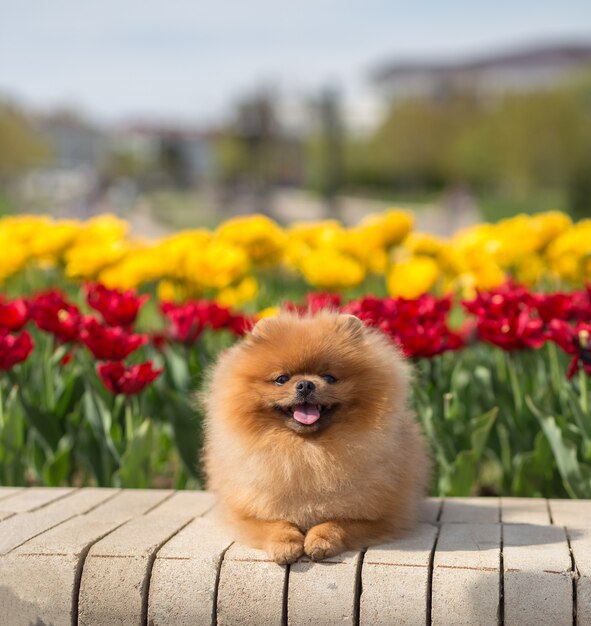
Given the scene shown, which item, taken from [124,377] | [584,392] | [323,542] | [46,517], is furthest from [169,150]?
[323,542]

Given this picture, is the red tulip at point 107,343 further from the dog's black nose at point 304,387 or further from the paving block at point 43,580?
the dog's black nose at point 304,387

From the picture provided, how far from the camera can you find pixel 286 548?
2.71 metres

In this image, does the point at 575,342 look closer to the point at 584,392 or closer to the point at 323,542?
the point at 584,392

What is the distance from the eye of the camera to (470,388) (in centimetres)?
423

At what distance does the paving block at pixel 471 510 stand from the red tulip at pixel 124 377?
3.99 ft

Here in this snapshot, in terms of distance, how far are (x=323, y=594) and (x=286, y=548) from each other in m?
0.16

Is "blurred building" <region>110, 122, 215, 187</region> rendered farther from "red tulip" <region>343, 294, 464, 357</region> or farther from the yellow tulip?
"red tulip" <region>343, 294, 464, 357</region>

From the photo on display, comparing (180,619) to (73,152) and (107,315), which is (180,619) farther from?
(73,152)

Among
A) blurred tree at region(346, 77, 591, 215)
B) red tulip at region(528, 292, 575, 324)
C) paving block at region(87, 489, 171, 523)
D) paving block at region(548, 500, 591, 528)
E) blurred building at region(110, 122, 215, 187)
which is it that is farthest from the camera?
blurred building at region(110, 122, 215, 187)

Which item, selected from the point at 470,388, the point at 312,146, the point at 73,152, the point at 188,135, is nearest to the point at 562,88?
the point at 312,146

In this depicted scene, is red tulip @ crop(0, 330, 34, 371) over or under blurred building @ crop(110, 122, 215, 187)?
under

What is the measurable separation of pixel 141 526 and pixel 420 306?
1571 mm

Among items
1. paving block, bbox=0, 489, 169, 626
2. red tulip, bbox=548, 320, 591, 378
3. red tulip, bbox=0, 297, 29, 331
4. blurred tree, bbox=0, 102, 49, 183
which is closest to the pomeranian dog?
paving block, bbox=0, 489, 169, 626

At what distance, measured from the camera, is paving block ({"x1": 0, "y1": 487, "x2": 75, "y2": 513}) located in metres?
3.40
